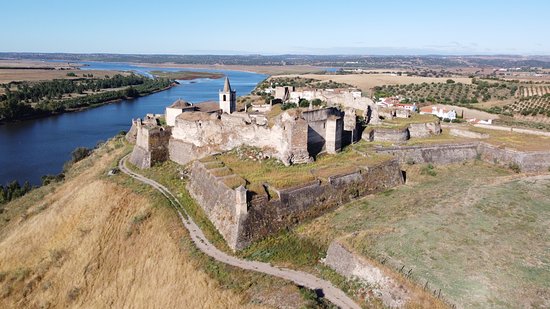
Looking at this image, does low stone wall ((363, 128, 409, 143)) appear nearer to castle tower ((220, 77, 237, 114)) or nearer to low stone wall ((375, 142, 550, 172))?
low stone wall ((375, 142, 550, 172))

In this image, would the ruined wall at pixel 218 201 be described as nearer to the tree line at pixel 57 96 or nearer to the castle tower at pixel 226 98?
the castle tower at pixel 226 98

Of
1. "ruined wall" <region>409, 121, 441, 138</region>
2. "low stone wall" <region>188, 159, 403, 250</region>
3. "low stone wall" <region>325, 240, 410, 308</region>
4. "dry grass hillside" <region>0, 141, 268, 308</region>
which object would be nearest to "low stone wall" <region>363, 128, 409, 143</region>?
"ruined wall" <region>409, 121, 441, 138</region>

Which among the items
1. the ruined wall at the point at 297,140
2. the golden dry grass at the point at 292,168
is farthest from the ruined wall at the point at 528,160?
the ruined wall at the point at 297,140

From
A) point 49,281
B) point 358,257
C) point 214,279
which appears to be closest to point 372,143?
point 358,257

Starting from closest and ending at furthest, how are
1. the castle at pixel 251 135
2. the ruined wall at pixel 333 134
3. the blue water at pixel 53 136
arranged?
1. the castle at pixel 251 135
2. the ruined wall at pixel 333 134
3. the blue water at pixel 53 136

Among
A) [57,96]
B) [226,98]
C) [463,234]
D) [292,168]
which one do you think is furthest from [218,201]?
[57,96]

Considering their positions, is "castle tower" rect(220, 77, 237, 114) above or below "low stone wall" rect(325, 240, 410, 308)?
above
